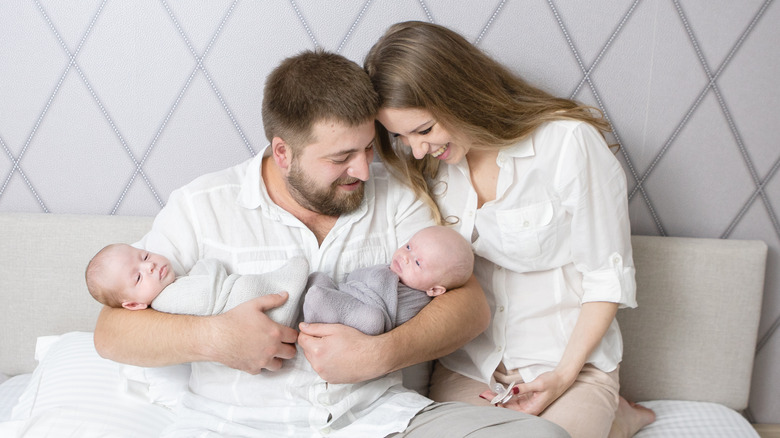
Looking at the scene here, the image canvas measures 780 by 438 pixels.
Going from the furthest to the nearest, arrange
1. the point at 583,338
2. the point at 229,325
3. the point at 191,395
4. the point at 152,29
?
the point at 152,29, the point at 583,338, the point at 191,395, the point at 229,325

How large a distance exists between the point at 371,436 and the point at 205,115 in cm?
117

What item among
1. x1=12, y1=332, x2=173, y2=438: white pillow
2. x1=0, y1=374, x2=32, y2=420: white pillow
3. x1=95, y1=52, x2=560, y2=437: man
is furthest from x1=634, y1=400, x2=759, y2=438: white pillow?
x1=0, y1=374, x2=32, y2=420: white pillow

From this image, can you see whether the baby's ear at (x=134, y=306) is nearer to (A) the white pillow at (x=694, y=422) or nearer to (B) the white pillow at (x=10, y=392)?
(B) the white pillow at (x=10, y=392)

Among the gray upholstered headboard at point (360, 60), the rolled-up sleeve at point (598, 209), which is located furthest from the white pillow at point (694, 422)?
the rolled-up sleeve at point (598, 209)

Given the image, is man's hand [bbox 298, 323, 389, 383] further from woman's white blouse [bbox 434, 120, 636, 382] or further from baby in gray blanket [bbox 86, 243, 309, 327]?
woman's white blouse [bbox 434, 120, 636, 382]

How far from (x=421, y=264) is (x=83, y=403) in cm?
97

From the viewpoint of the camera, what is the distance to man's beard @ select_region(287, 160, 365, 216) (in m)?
1.68

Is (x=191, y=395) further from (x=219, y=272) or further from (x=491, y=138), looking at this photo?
(x=491, y=138)

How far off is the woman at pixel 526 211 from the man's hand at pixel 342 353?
432 millimetres

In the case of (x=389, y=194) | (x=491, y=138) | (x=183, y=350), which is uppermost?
(x=491, y=138)

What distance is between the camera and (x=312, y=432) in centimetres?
149

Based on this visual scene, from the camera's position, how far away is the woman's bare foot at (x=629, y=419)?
175 cm

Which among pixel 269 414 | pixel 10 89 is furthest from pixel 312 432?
pixel 10 89

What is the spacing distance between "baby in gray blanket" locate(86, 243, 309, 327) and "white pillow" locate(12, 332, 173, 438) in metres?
0.29
